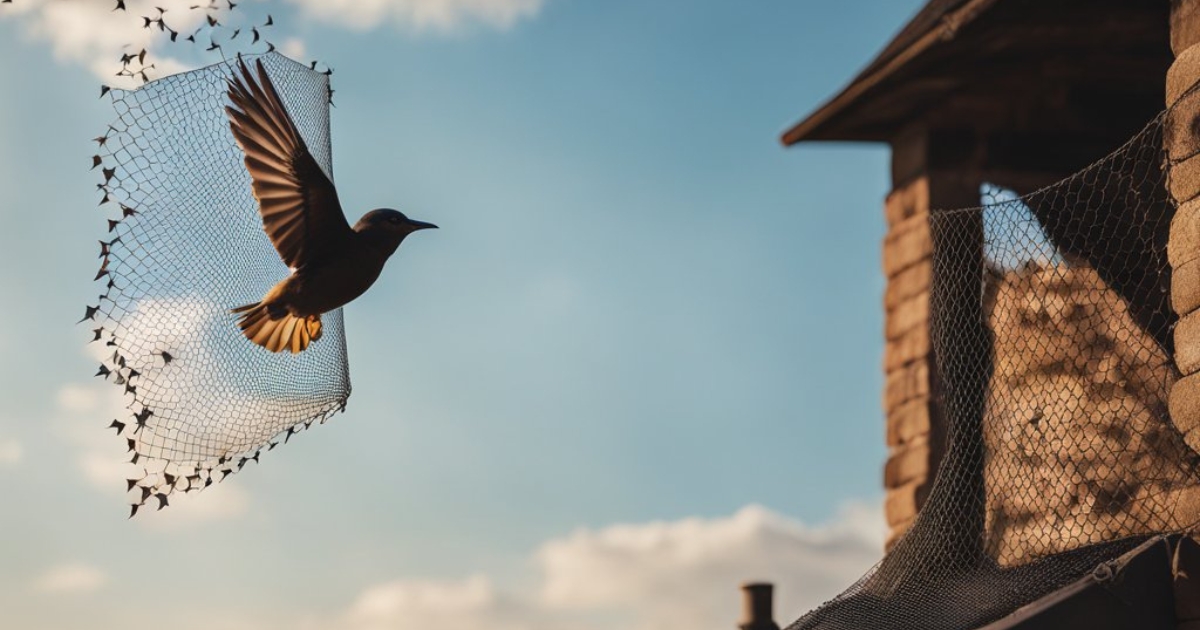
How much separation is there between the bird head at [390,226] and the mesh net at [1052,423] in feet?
10.1

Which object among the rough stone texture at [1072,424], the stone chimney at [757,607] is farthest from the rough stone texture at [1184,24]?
the stone chimney at [757,607]

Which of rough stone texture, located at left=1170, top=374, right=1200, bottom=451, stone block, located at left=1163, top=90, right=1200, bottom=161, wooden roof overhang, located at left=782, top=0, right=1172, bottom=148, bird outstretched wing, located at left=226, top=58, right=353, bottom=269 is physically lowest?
bird outstretched wing, located at left=226, top=58, right=353, bottom=269

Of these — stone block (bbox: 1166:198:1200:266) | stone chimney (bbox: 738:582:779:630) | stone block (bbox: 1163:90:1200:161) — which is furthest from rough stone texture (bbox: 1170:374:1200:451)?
stone chimney (bbox: 738:582:779:630)

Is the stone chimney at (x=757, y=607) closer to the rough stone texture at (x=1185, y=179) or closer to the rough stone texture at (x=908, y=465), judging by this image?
the rough stone texture at (x=908, y=465)

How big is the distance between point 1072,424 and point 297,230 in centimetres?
363

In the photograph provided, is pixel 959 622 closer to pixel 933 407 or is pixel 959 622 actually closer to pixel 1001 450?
pixel 1001 450

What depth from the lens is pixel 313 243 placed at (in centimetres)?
300

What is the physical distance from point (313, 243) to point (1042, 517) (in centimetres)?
376

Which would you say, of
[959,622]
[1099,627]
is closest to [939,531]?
[959,622]

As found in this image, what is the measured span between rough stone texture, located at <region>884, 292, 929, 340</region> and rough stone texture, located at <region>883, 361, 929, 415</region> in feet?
0.72

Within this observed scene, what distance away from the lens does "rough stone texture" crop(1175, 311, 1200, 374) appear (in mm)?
4727

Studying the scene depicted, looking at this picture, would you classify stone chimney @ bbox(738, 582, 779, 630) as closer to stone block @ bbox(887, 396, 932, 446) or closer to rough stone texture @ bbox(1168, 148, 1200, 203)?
stone block @ bbox(887, 396, 932, 446)

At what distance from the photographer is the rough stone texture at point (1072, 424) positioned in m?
5.17

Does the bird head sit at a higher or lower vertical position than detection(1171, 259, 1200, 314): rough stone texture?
lower
